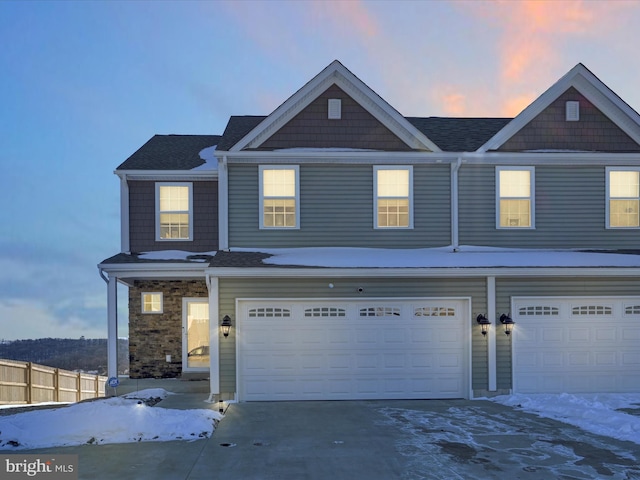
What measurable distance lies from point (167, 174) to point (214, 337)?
506 cm

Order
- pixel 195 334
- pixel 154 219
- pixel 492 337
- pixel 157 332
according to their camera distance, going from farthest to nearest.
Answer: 1. pixel 195 334
2. pixel 157 332
3. pixel 154 219
4. pixel 492 337

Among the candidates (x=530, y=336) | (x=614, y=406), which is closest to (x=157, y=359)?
(x=530, y=336)

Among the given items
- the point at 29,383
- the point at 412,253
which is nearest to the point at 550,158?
the point at 412,253

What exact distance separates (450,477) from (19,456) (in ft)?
18.5

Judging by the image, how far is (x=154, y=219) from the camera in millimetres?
13805

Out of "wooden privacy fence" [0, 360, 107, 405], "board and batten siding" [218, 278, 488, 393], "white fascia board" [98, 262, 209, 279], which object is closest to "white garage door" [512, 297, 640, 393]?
"board and batten siding" [218, 278, 488, 393]

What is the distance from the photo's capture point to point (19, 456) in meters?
6.80

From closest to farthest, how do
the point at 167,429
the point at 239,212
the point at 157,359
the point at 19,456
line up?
the point at 19,456
the point at 167,429
the point at 239,212
the point at 157,359

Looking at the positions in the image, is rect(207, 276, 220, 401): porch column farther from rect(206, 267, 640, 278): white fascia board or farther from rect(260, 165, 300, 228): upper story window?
rect(260, 165, 300, 228): upper story window

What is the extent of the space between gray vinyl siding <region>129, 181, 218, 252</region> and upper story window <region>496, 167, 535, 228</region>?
24.6 ft

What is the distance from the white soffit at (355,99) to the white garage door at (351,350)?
3.95 metres

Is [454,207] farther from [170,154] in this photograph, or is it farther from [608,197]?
[170,154]

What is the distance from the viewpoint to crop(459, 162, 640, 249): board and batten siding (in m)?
12.4

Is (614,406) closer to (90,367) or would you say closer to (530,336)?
(530,336)
